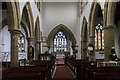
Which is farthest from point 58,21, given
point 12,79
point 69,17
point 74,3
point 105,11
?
point 12,79

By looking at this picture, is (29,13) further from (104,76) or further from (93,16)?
(104,76)

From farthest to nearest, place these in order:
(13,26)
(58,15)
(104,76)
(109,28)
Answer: (58,15)
(109,28)
(13,26)
(104,76)

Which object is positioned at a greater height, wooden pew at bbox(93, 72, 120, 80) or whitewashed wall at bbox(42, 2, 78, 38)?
whitewashed wall at bbox(42, 2, 78, 38)

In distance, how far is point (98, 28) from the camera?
2034 cm

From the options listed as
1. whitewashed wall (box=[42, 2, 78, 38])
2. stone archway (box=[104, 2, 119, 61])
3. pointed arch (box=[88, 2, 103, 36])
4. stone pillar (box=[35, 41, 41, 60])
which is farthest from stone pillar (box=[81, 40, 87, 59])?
stone archway (box=[104, 2, 119, 61])

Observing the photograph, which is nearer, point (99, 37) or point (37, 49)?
point (37, 49)

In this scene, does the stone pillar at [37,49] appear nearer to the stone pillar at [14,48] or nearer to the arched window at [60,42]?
the stone pillar at [14,48]

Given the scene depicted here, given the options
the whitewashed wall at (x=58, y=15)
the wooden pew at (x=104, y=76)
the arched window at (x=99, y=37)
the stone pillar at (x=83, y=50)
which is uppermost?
the whitewashed wall at (x=58, y=15)

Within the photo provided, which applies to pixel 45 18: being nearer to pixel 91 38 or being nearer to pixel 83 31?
pixel 83 31

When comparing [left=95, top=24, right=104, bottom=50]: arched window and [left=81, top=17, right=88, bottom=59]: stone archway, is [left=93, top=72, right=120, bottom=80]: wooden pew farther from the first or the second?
[left=95, top=24, right=104, bottom=50]: arched window

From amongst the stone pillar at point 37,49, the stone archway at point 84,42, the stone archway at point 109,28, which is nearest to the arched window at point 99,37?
the stone archway at point 84,42

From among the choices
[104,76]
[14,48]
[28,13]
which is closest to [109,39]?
[104,76]

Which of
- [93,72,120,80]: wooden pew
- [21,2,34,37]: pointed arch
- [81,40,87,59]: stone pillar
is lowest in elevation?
[93,72,120,80]: wooden pew

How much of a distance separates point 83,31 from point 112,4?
33.7 ft
